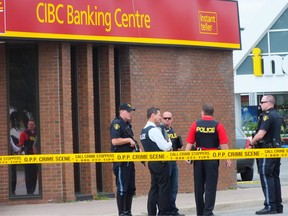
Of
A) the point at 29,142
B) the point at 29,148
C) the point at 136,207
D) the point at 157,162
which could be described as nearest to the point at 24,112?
the point at 29,142

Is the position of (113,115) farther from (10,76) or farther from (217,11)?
(217,11)

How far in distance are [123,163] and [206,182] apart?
4.42ft

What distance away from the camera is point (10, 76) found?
1540 cm

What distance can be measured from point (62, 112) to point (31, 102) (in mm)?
643

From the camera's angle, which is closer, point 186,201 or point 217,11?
point 186,201

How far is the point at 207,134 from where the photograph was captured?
12477mm

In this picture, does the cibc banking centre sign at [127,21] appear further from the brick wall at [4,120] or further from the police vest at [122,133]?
the police vest at [122,133]

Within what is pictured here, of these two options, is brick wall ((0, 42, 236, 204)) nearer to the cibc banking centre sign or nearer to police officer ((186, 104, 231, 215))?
the cibc banking centre sign

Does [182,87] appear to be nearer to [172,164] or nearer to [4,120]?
[4,120]

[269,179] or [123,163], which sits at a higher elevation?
[123,163]

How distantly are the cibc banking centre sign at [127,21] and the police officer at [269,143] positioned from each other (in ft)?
13.6

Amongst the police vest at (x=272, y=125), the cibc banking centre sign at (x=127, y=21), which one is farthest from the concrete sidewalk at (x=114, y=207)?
the cibc banking centre sign at (x=127, y=21)

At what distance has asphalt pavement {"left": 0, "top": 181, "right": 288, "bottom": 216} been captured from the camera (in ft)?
45.7

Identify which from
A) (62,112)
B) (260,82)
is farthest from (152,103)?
(260,82)
